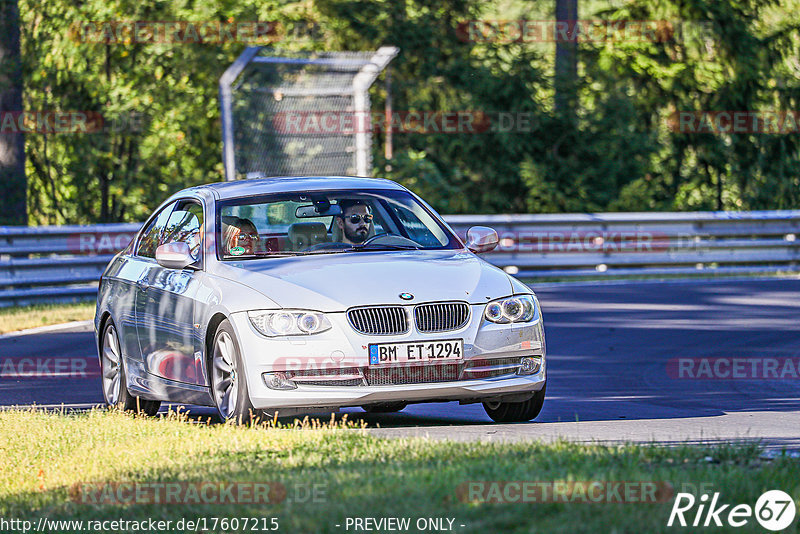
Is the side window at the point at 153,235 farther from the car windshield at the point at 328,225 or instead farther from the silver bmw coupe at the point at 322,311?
the car windshield at the point at 328,225

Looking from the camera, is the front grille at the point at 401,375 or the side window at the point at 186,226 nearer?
the front grille at the point at 401,375

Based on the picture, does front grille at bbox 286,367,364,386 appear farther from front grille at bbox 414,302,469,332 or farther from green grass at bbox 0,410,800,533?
front grille at bbox 414,302,469,332

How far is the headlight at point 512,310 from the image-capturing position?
29.0 ft

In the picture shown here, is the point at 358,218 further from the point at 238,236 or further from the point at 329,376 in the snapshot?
the point at 329,376

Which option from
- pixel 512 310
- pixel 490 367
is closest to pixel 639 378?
pixel 512 310

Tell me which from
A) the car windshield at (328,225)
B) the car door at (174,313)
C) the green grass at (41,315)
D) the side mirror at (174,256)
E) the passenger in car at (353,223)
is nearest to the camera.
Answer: the car door at (174,313)

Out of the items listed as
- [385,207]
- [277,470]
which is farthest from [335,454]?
[385,207]

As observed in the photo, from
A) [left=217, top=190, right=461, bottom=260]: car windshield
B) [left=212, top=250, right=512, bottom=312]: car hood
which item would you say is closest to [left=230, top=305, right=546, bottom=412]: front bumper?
[left=212, top=250, right=512, bottom=312]: car hood

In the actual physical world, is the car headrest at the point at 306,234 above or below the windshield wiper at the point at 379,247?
above

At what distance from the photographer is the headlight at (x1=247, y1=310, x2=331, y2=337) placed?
8.58 metres

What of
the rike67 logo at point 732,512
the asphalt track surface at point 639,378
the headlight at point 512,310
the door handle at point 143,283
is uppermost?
the headlight at point 512,310

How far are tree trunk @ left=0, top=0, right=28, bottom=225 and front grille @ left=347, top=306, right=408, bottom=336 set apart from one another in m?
17.6

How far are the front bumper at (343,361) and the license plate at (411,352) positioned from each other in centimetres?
3

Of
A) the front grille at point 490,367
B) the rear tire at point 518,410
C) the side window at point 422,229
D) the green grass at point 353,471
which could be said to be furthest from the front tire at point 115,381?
the front grille at point 490,367
